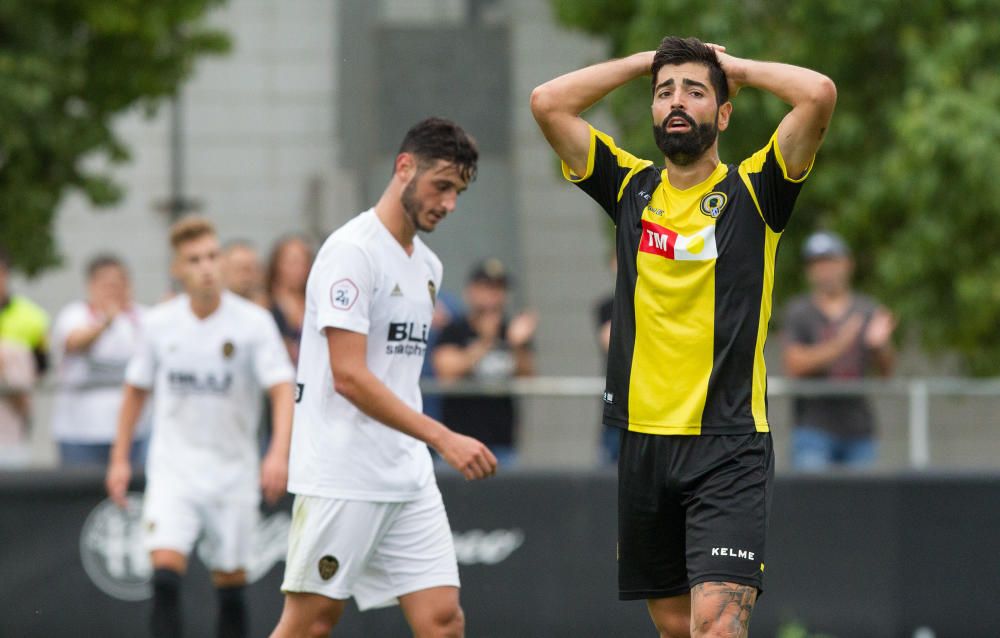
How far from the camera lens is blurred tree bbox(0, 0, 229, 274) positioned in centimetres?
1366

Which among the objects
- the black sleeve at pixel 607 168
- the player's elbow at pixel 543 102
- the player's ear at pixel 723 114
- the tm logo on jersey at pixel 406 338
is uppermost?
the player's elbow at pixel 543 102

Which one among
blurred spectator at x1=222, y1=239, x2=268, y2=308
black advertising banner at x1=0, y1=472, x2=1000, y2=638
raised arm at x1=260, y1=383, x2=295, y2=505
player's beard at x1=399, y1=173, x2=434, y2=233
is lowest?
black advertising banner at x1=0, y1=472, x2=1000, y2=638

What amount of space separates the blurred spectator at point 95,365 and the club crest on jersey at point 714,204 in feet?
19.8

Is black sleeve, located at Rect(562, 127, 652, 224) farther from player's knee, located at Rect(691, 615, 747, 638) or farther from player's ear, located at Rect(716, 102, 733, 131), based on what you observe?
player's knee, located at Rect(691, 615, 747, 638)

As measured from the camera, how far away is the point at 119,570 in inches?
449

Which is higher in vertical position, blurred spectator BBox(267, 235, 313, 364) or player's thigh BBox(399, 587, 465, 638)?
blurred spectator BBox(267, 235, 313, 364)

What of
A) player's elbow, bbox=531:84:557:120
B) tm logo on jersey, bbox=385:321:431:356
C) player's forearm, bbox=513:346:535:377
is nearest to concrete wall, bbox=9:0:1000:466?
player's forearm, bbox=513:346:535:377

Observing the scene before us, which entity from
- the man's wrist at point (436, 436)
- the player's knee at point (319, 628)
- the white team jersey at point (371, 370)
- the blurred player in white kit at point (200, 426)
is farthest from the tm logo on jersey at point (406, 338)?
the blurred player in white kit at point (200, 426)

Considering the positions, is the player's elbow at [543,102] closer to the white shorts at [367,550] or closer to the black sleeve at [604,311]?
the white shorts at [367,550]

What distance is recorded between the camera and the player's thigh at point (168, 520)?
9.34 m

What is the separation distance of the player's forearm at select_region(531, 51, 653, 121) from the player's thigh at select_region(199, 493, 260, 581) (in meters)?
3.91

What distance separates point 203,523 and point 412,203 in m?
3.47

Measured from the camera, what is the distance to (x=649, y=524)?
20.8ft

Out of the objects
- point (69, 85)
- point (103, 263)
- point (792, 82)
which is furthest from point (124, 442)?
point (69, 85)
